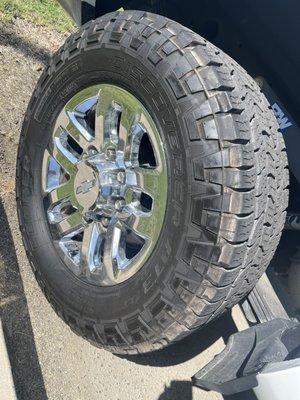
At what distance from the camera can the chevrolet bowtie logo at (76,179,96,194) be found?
267 centimetres

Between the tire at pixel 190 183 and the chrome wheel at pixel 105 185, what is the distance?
72 millimetres

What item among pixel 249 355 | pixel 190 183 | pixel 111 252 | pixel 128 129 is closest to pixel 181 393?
pixel 249 355

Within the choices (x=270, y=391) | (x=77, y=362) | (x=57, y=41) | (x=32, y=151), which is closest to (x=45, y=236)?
(x=32, y=151)

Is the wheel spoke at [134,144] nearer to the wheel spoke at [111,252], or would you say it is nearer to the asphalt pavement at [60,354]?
the wheel spoke at [111,252]

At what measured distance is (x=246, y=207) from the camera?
2.10m

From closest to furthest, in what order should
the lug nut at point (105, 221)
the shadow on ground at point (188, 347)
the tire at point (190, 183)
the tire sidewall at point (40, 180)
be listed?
the tire at point (190, 183) → the tire sidewall at point (40, 180) → the lug nut at point (105, 221) → the shadow on ground at point (188, 347)

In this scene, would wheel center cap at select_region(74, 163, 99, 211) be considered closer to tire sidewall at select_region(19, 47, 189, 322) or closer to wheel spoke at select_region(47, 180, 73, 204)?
wheel spoke at select_region(47, 180, 73, 204)

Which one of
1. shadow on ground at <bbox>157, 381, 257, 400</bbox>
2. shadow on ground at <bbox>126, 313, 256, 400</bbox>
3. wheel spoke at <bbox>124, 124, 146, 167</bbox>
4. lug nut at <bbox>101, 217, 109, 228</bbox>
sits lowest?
shadow on ground at <bbox>157, 381, 257, 400</bbox>

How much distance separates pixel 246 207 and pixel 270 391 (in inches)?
25.4

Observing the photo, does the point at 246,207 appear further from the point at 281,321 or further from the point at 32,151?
the point at 32,151

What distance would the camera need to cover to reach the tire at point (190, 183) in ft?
6.88

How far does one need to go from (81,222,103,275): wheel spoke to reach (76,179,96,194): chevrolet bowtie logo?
0.16 metres

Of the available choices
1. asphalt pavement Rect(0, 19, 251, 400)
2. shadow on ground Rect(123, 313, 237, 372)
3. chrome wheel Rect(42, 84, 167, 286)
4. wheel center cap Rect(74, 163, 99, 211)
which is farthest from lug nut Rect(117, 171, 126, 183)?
shadow on ground Rect(123, 313, 237, 372)

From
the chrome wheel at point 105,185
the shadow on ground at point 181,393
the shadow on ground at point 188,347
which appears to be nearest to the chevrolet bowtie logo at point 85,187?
the chrome wheel at point 105,185
